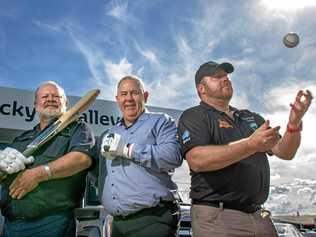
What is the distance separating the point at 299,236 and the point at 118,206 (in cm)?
518

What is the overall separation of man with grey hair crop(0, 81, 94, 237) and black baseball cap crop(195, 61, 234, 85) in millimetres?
883

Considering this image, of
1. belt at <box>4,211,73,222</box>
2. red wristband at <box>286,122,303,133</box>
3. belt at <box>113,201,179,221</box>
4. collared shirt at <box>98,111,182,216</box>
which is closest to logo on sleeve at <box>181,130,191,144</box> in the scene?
collared shirt at <box>98,111,182,216</box>

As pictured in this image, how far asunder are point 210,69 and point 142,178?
2.80 ft

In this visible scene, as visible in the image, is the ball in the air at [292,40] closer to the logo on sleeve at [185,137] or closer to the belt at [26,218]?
the logo on sleeve at [185,137]

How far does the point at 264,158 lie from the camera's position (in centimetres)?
289

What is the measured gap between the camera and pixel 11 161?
276 centimetres

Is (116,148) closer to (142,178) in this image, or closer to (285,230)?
(142,178)

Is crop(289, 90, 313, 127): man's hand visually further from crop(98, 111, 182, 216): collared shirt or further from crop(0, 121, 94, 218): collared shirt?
crop(0, 121, 94, 218): collared shirt

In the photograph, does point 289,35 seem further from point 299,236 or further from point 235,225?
point 299,236

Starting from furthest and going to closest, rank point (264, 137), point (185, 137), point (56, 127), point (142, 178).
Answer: point (56, 127)
point (142, 178)
point (185, 137)
point (264, 137)

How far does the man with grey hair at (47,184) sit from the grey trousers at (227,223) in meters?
0.89

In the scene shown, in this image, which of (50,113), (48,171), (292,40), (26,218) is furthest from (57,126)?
(292,40)

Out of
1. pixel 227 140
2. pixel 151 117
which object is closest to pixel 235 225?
pixel 227 140

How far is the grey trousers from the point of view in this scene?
261 cm
